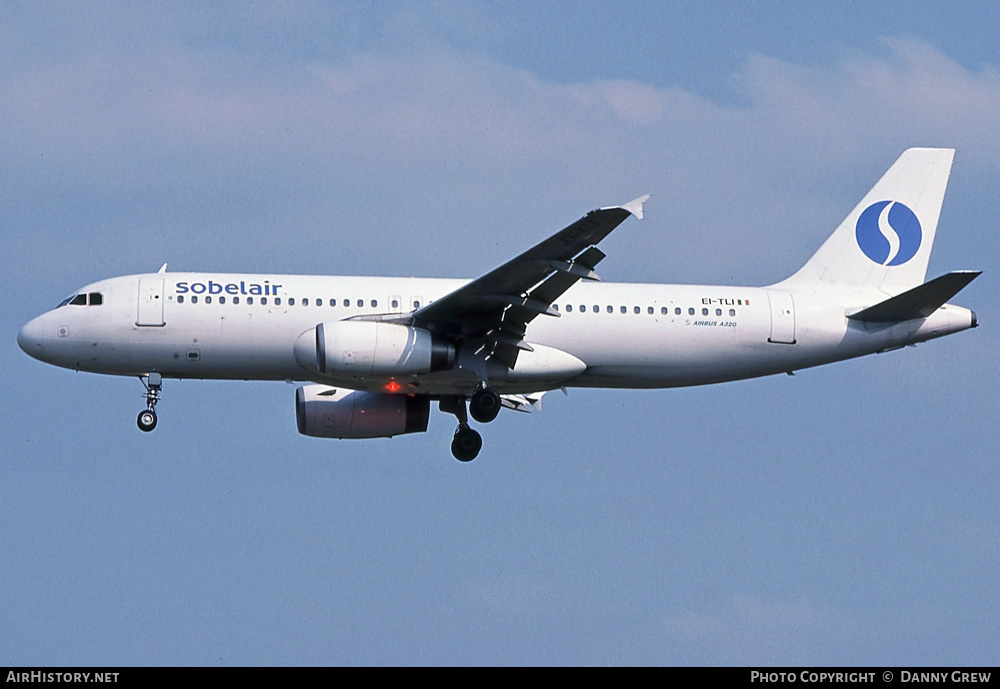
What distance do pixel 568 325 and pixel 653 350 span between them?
210cm

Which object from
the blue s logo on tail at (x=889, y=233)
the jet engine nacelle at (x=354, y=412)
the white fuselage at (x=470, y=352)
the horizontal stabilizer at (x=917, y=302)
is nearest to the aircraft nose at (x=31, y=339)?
the white fuselage at (x=470, y=352)

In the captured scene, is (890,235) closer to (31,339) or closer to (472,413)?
(472,413)

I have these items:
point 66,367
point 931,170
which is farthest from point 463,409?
point 931,170

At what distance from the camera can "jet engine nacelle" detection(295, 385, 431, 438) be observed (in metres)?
43.0

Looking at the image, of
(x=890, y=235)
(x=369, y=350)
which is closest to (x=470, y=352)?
(x=369, y=350)

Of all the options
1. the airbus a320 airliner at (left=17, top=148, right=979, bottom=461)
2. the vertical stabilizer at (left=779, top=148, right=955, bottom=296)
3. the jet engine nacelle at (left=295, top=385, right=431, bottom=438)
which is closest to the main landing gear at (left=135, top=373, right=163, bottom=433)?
the airbus a320 airliner at (left=17, top=148, right=979, bottom=461)

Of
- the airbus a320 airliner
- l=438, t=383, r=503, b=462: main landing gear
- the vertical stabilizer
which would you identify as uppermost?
the vertical stabilizer

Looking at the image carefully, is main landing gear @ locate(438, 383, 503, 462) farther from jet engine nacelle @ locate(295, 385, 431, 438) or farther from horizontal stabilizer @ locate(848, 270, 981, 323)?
horizontal stabilizer @ locate(848, 270, 981, 323)

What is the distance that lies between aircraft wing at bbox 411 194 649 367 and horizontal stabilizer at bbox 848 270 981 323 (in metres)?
7.86

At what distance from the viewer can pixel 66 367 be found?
39.7m

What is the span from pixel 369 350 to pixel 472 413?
9.92ft

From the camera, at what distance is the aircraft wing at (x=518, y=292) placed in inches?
1421
